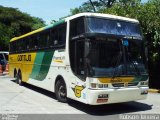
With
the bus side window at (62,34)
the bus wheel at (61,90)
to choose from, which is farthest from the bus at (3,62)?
the bus side window at (62,34)

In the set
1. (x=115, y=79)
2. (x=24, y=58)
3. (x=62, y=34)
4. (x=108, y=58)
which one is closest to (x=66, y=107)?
(x=115, y=79)

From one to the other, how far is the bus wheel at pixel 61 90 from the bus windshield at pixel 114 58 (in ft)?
7.73

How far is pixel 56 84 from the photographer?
520 inches

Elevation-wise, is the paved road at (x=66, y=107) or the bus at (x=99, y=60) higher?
the bus at (x=99, y=60)

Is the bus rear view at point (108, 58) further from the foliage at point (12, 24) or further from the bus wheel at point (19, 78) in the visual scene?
the foliage at point (12, 24)

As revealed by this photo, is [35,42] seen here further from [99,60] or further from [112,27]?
[99,60]

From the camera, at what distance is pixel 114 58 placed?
10758 mm

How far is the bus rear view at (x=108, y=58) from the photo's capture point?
10391 mm

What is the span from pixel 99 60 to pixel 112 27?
4.61 ft

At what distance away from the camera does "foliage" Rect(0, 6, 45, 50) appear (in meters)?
50.9

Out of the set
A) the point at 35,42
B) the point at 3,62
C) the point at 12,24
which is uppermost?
the point at 12,24

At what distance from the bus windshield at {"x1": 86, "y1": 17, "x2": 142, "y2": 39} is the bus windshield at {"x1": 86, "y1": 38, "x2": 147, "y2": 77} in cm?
32

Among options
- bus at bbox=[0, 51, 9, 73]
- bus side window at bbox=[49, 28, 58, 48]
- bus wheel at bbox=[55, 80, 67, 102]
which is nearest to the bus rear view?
bus wheel at bbox=[55, 80, 67, 102]

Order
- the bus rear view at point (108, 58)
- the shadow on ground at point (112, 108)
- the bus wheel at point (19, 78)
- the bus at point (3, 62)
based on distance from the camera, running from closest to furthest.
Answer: the bus rear view at point (108, 58) → the shadow on ground at point (112, 108) → the bus wheel at point (19, 78) → the bus at point (3, 62)
